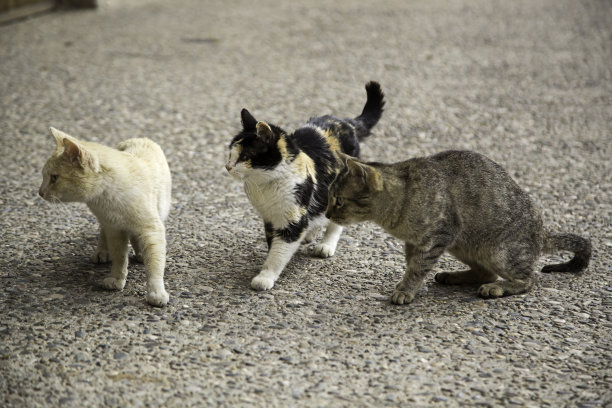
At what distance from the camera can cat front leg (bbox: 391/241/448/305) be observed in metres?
3.44

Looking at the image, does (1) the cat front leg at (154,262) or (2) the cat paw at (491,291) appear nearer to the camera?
(1) the cat front leg at (154,262)

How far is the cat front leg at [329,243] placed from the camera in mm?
4078

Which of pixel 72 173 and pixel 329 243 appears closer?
pixel 72 173

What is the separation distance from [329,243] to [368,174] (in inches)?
30.7

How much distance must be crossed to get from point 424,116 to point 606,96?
7.50ft

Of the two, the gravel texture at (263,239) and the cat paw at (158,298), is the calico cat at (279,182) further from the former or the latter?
the cat paw at (158,298)

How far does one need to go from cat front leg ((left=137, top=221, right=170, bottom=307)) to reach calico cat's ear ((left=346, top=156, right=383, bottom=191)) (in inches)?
40.6

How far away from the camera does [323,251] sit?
13.4ft

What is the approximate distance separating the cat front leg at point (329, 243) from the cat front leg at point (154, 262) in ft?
3.37

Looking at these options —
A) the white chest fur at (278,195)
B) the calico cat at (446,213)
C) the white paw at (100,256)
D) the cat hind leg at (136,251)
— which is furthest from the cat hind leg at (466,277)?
the white paw at (100,256)

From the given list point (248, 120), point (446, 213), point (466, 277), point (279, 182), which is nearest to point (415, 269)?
point (446, 213)

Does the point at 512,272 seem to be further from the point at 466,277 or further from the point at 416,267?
the point at 416,267

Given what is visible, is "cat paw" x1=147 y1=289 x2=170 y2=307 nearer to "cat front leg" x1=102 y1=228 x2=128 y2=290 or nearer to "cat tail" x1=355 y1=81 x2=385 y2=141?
"cat front leg" x1=102 y1=228 x2=128 y2=290

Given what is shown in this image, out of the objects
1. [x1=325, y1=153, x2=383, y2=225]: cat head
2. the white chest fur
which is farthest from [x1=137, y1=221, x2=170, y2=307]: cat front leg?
[x1=325, y1=153, x2=383, y2=225]: cat head
